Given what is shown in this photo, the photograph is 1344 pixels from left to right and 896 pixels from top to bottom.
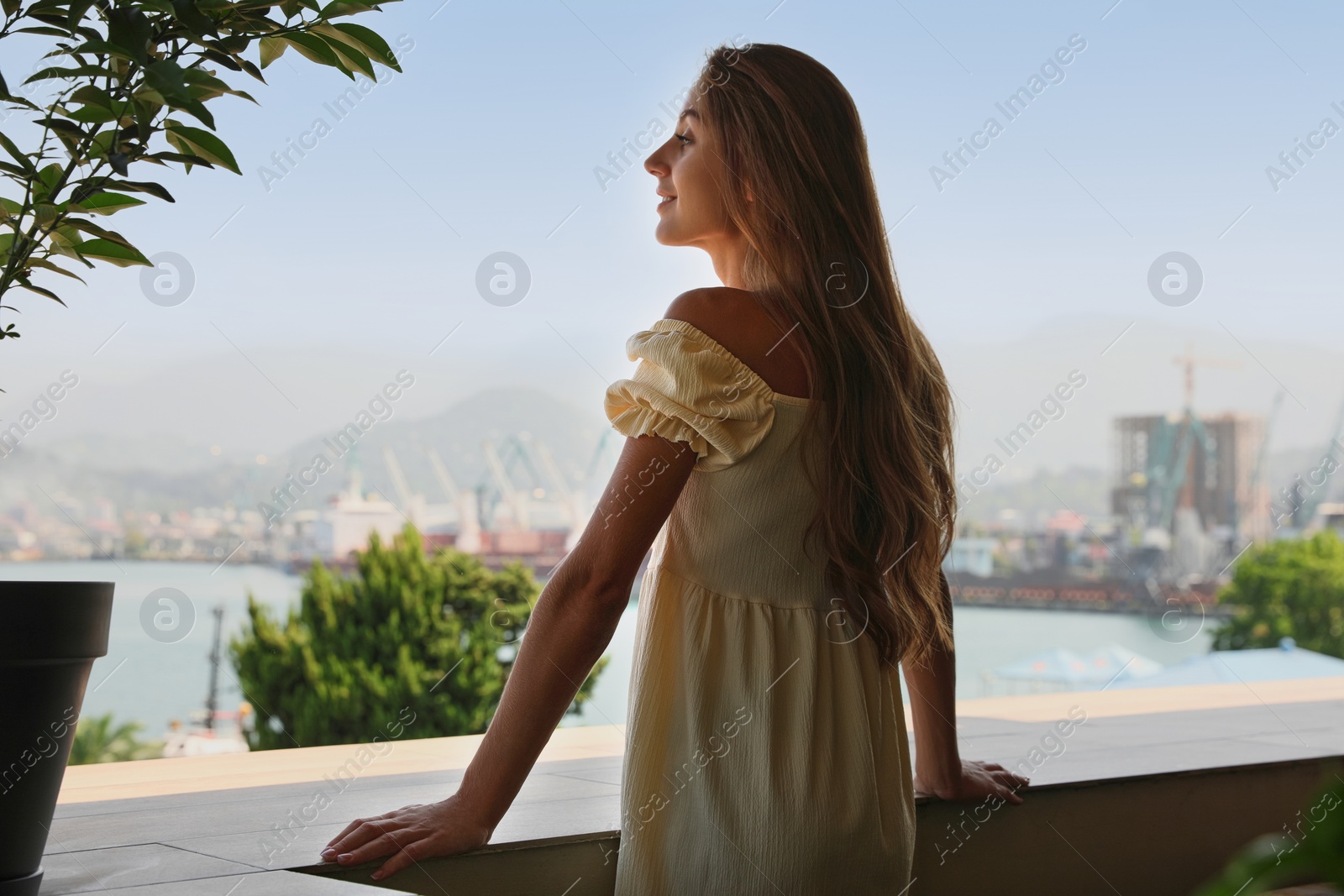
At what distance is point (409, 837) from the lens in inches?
44.0

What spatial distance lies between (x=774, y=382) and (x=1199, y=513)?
30.3 meters

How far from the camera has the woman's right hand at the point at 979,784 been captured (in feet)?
5.06

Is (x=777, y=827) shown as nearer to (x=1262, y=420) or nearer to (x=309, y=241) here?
(x=1262, y=420)

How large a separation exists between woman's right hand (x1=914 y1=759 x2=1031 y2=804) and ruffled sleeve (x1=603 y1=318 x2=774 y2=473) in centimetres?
69

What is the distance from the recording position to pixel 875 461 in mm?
1190

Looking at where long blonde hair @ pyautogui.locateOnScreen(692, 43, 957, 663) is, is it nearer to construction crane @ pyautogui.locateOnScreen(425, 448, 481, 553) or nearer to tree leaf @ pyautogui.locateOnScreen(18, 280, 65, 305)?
tree leaf @ pyautogui.locateOnScreen(18, 280, 65, 305)

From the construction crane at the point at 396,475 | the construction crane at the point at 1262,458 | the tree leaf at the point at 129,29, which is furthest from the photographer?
the construction crane at the point at 396,475

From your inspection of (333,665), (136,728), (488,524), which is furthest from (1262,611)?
(488,524)

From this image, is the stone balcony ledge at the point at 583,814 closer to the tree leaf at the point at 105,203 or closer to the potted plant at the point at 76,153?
the potted plant at the point at 76,153

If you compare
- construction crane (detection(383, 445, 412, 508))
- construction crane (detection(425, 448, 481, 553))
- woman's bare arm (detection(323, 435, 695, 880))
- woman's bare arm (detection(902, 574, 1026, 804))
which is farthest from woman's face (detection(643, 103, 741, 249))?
construction crane (detection(383, 445, 412, 508))

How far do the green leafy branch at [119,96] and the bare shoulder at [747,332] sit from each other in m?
0.38

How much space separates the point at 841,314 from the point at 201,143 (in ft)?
2.18

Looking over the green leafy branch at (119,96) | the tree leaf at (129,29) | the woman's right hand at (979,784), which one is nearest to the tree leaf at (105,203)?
the green leafy branch at (119,96)

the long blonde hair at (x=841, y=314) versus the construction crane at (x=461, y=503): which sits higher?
the long blonde hair at (x=841, y=314)
